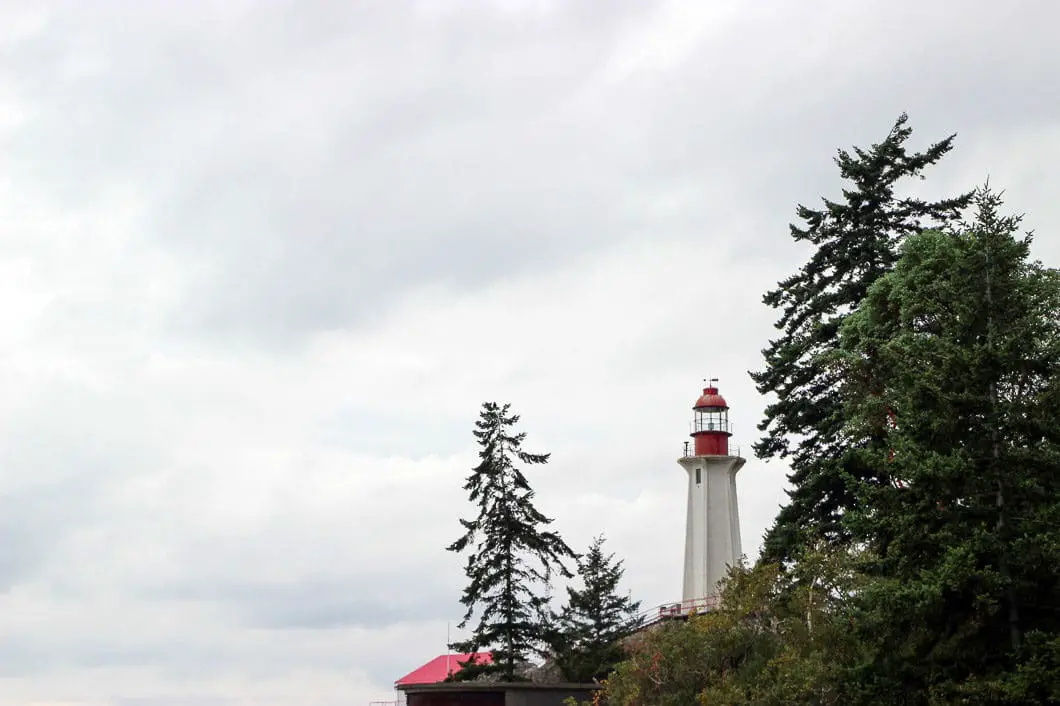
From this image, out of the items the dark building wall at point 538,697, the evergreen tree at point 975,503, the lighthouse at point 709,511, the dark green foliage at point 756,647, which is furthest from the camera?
the lighthouse at point 709,511

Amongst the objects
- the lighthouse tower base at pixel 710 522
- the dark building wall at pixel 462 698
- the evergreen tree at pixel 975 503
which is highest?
the lighthouse tower base at pixel 710 522

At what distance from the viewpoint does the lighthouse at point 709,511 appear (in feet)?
229

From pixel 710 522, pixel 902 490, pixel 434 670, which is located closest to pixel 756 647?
pixel 902 490

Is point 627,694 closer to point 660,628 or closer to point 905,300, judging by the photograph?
point 660,628

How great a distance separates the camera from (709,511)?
70500mm

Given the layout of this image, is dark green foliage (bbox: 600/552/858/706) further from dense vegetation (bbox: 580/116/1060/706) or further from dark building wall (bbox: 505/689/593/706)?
dark building wall (bbox: 505/689/593/706)

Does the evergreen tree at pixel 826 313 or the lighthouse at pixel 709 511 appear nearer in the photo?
the evergreen tree at pixel 826 313

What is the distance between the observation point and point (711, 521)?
231ft

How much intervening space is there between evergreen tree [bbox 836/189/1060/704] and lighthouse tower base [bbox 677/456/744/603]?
1633 inches

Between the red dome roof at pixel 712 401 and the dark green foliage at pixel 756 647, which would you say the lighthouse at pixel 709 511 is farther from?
the dark green foliage at pixel 756 647

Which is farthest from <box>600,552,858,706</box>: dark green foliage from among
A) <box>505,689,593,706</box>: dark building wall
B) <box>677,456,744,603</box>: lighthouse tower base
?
<box>677,456,744,603</box>: lighthouse tower base

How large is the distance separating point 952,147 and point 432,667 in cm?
6307

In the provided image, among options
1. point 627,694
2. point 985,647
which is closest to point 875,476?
point 627,694

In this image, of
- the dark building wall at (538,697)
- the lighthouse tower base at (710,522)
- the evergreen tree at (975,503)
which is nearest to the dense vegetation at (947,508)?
the evergreen tree at (975,503)
